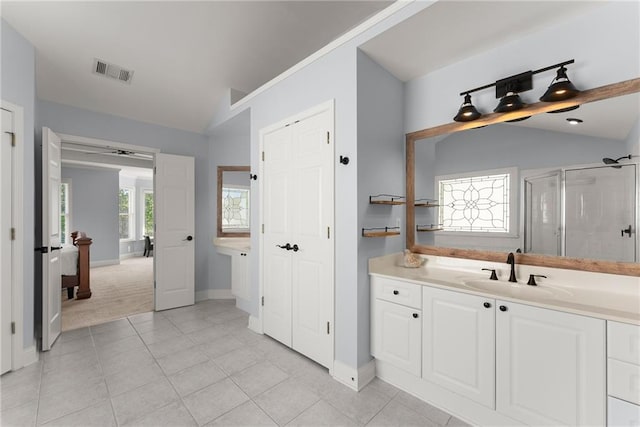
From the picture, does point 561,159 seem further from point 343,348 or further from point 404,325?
point 343,348

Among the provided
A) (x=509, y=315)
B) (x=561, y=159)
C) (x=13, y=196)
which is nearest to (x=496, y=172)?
(x=561, y=159)

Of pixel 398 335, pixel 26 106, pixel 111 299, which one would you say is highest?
pixel 26 106

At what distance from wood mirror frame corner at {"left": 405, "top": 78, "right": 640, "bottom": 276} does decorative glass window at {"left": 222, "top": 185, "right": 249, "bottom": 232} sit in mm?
2833

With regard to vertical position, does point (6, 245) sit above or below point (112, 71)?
below

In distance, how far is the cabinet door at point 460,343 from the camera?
1687mm

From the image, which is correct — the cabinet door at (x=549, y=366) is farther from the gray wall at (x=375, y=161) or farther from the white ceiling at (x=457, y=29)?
the white ceiling at (x=457, y=29)

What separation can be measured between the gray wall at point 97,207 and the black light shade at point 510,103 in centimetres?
870

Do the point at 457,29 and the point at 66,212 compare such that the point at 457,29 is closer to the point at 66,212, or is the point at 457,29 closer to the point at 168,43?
the point at 168,43

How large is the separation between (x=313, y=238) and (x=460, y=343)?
1.33 meters

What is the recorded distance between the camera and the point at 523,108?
6.38 ft

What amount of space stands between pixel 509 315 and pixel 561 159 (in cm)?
108

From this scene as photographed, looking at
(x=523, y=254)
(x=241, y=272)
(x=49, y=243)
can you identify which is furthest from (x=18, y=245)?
(x=523, y=254)

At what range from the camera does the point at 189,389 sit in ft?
7.01

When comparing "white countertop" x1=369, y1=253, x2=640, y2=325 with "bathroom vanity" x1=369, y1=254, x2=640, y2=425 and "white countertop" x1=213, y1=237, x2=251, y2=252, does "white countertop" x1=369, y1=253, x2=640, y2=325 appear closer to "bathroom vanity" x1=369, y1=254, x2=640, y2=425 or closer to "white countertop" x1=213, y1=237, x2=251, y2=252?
"bathroom vanity" x1=369, y1=254, x2=640, y2=425
